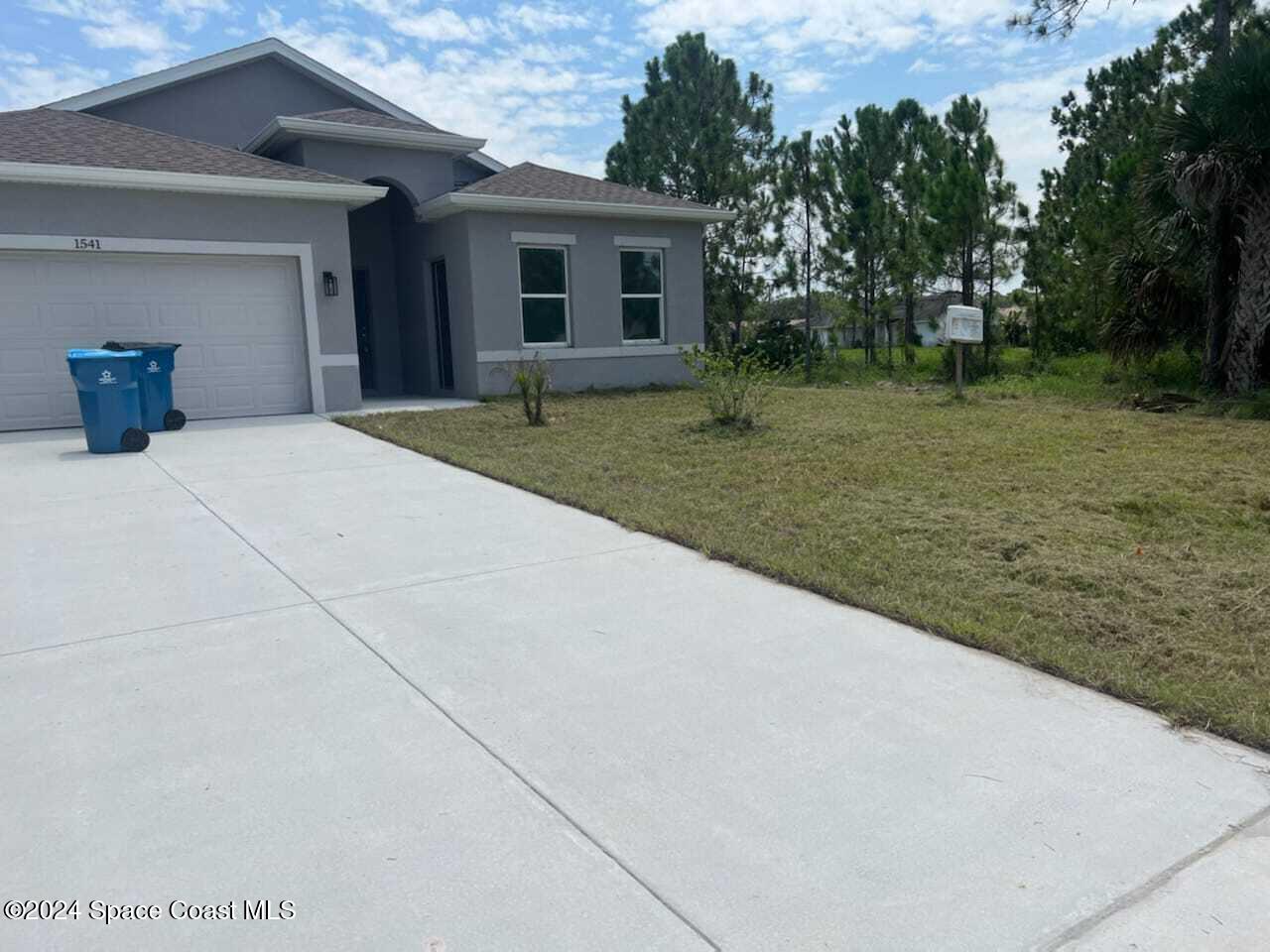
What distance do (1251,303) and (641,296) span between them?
32.4 feet

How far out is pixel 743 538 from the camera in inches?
232

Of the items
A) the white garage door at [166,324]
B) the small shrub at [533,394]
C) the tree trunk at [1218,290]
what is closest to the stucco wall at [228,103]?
the white garage door at [166,324]

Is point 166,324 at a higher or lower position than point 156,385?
higher

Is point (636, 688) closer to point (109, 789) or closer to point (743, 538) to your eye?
point (109, 789)

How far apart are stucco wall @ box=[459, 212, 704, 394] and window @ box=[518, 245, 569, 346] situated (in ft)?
0.51

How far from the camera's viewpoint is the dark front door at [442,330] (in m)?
16.7

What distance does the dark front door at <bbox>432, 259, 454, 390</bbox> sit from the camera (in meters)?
16.7

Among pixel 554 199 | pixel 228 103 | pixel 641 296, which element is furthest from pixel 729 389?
pixel 228 103

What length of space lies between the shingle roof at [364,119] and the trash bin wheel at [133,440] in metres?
7.69

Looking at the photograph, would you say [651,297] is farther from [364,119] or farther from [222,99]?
[222,99]

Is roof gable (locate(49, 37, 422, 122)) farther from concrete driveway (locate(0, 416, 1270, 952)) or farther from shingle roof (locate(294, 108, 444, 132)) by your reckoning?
concrete driveway (locate(0, 416, 1270, 952))

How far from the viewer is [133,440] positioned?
9680mm

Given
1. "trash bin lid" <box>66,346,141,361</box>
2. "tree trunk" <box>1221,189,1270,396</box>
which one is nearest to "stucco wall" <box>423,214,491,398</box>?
"trash bin lid" <box>66,346,141,361</box>

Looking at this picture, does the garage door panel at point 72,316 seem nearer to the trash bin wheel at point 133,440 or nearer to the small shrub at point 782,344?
the trash bin wheel at point 133,440
